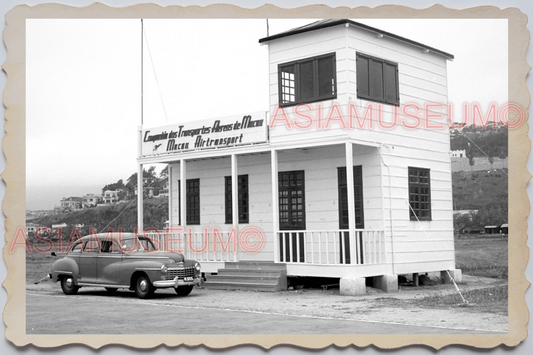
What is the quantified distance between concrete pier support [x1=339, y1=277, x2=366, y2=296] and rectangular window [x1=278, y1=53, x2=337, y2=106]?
461 centimetres

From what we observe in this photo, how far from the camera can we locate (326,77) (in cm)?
1739

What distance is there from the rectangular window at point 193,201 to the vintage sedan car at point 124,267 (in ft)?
14.5

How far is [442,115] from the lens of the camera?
19312mm

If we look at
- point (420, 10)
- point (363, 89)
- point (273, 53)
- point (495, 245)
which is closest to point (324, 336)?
point (420, 10)

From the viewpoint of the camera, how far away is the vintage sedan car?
1672 centimetres

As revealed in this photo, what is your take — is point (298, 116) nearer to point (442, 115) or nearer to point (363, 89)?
point (363, 89)

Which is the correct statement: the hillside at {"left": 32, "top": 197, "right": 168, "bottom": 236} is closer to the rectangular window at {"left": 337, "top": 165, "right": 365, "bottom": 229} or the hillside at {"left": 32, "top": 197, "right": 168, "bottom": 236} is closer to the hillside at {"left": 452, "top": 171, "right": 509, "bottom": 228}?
the rectangular window at {"left": 337, "top": 165, "right": 365, "bottom": 229}

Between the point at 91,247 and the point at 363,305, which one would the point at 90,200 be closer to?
the point at 91,247

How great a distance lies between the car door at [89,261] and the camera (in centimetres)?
1770

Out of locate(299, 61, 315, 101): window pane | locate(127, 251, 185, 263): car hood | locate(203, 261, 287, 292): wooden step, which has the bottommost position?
locate(203, 261, 287, 292): wooden step

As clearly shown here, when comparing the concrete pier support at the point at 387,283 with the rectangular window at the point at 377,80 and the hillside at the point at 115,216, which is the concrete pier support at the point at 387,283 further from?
the hillside at the point at 115,216

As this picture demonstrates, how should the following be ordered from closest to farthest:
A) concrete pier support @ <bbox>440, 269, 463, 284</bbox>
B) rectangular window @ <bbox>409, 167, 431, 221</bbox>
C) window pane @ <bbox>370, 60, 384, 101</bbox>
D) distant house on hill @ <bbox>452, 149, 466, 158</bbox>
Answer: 1. window pane @ <bbox>370, 60, 384, 101</bbox>
2. rectangular window @ <bbox>409, 167, 431, 221</bbox>
3. concrete pier support @ <bbox>440, 269, 463, 284</bbox>
4. distant house on hill @ <bbox>452, 149, 466, 158</bbox>

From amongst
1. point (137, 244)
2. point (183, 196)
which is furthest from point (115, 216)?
point (137, 244)

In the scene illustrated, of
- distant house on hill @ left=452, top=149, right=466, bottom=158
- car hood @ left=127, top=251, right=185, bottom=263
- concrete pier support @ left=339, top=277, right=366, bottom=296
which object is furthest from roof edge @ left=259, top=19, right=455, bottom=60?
concrete pier support @ left=339, top=277, right=366, bottom=296
